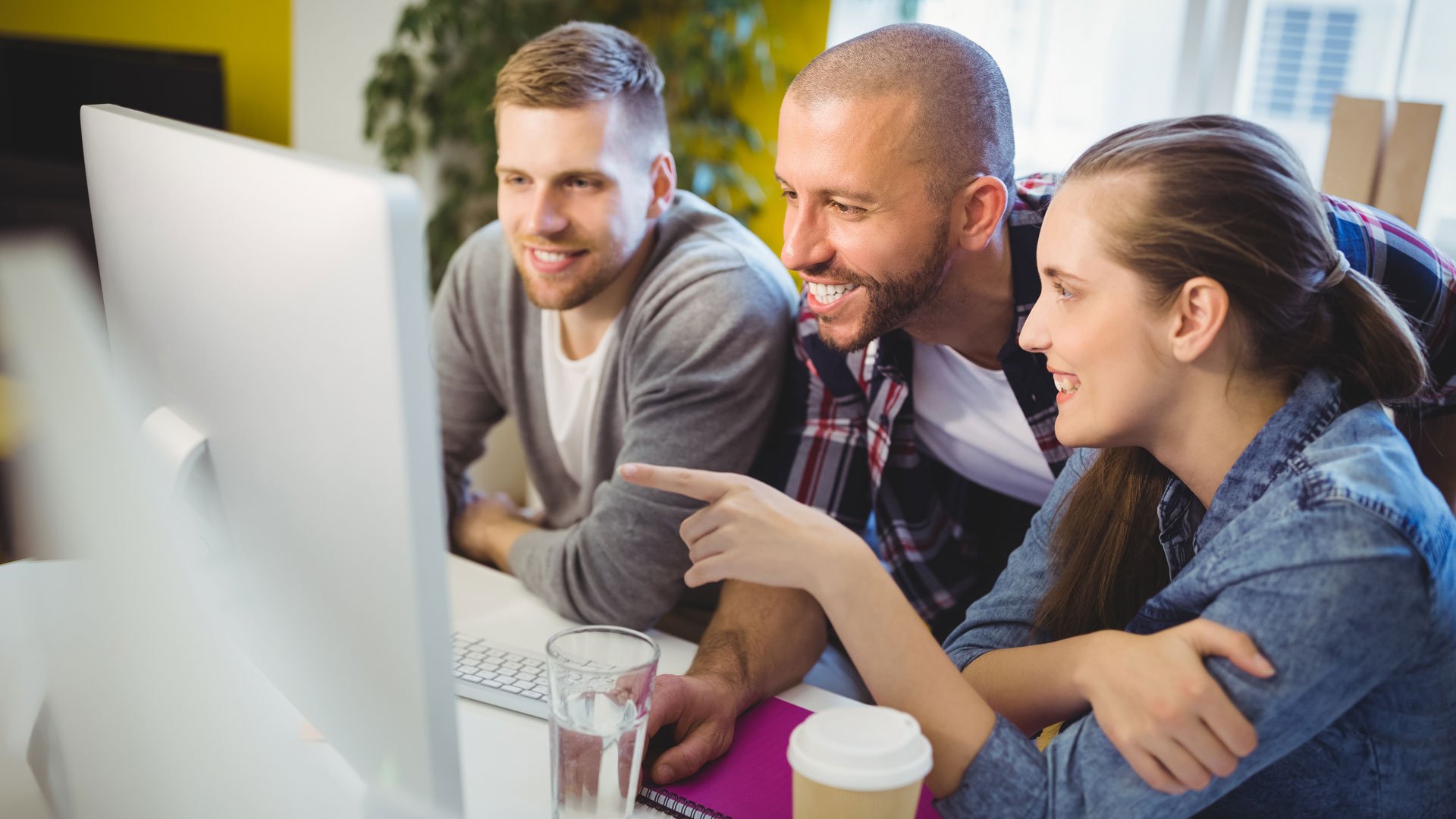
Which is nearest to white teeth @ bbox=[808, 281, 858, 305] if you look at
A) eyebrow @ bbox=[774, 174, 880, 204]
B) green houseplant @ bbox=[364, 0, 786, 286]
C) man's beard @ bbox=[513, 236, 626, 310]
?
eyebrow @ bbox=[774, 174, 880, 204]

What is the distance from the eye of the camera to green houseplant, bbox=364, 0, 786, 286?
3098 millimetres

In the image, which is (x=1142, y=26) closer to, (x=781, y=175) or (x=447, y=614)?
(x=781, y=175)

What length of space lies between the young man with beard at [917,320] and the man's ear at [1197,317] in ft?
1.57

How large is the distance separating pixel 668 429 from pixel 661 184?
42cm

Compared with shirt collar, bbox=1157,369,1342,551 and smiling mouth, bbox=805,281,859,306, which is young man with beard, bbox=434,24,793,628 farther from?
shirt collar, bbox=1157,369,1342,551

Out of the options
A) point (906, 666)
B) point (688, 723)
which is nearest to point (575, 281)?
point (688, 723)

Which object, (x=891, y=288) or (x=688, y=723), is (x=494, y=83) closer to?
(x=891, y=288)

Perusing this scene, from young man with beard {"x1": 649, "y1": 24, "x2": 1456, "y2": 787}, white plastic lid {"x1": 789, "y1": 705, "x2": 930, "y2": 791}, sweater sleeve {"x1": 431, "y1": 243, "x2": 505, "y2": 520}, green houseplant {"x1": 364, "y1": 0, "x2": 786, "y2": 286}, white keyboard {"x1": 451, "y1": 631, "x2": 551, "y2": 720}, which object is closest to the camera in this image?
white plastic lid {"x1": 789, "y1": 705, "x2": 930, "y2": 791}

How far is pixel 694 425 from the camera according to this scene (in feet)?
4.67

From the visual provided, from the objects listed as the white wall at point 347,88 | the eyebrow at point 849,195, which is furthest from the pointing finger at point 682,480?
the white wall at point 347,88

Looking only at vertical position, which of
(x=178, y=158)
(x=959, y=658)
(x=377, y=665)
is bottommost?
(x=959, y=658)

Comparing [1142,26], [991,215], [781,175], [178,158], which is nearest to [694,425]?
[781,175]

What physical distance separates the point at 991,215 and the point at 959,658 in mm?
565

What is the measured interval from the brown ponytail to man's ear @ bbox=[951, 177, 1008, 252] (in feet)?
1.24
